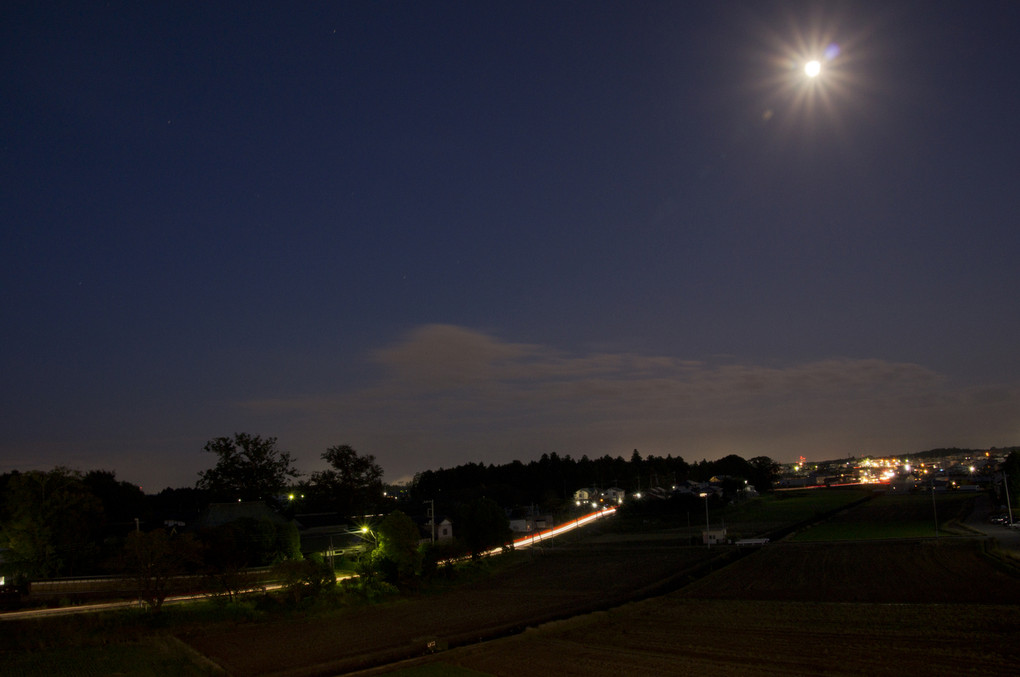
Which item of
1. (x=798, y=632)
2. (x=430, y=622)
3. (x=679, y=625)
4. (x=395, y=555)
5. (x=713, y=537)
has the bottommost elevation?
(x=713, y=537)

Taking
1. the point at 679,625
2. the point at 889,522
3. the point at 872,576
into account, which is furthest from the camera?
the point at 889,522

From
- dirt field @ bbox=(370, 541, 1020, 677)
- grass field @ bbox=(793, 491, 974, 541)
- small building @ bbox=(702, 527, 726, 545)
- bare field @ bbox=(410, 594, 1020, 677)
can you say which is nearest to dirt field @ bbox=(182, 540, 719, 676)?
dirt field @ bbox=(370, 541, 1020, 677)

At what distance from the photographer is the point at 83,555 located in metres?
42.8

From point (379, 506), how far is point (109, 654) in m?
51.0

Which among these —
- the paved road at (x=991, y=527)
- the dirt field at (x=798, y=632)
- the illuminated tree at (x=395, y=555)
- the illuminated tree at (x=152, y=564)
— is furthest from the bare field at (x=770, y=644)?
the paved road at (x=991, y=527)

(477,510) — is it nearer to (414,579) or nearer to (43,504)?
(414,579)

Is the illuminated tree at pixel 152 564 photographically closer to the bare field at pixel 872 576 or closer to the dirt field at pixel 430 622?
the dirt field at pixel 430 622

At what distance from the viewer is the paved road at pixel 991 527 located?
41.2m

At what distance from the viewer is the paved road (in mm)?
41150

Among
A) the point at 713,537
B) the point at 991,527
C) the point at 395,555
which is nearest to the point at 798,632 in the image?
the point at 395,555

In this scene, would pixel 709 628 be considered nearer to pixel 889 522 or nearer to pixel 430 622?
pixel 430 622

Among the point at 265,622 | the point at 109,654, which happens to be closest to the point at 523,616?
the point at 265,622

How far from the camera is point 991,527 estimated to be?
175 ft

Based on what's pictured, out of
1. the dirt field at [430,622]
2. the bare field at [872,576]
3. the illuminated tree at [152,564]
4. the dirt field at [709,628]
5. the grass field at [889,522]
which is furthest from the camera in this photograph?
the grass field at [889,522]
